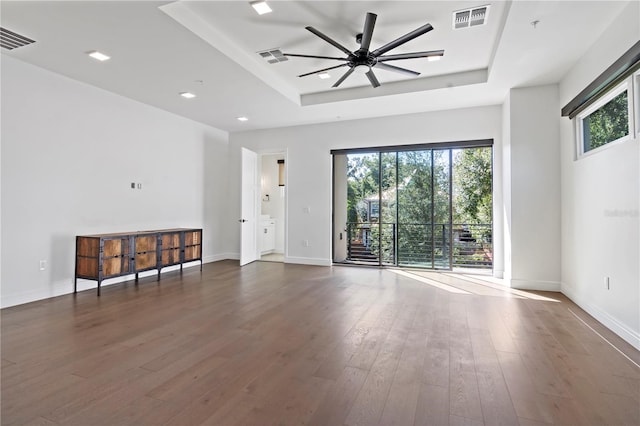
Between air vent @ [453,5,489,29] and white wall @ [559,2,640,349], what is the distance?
114cm

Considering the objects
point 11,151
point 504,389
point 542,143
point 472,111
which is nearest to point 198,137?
point 11,151

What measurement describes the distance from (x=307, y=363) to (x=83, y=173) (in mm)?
A: 4180

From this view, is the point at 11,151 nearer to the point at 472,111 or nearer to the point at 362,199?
the point at 362,199

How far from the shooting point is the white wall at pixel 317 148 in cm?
595

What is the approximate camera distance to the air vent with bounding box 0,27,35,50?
3.18 meters

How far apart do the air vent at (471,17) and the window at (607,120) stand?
1392 mm

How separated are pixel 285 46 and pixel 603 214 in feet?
12.7

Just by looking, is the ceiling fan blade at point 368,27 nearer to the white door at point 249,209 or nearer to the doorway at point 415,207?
the doorway at point 415,207

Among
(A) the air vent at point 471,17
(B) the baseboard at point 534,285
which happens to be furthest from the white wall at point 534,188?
(A) the air vent at point 471,17

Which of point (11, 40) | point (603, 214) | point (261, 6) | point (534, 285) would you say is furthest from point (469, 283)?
point (11, 40)

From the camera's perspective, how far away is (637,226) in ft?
8.95

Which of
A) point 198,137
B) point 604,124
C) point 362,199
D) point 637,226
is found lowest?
point 637,226

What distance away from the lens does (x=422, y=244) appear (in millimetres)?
6070

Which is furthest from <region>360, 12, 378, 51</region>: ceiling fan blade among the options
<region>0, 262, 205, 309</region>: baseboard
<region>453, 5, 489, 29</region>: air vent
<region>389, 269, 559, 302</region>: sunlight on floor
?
<region>0, 262, 205, 309</region>: baseboard
